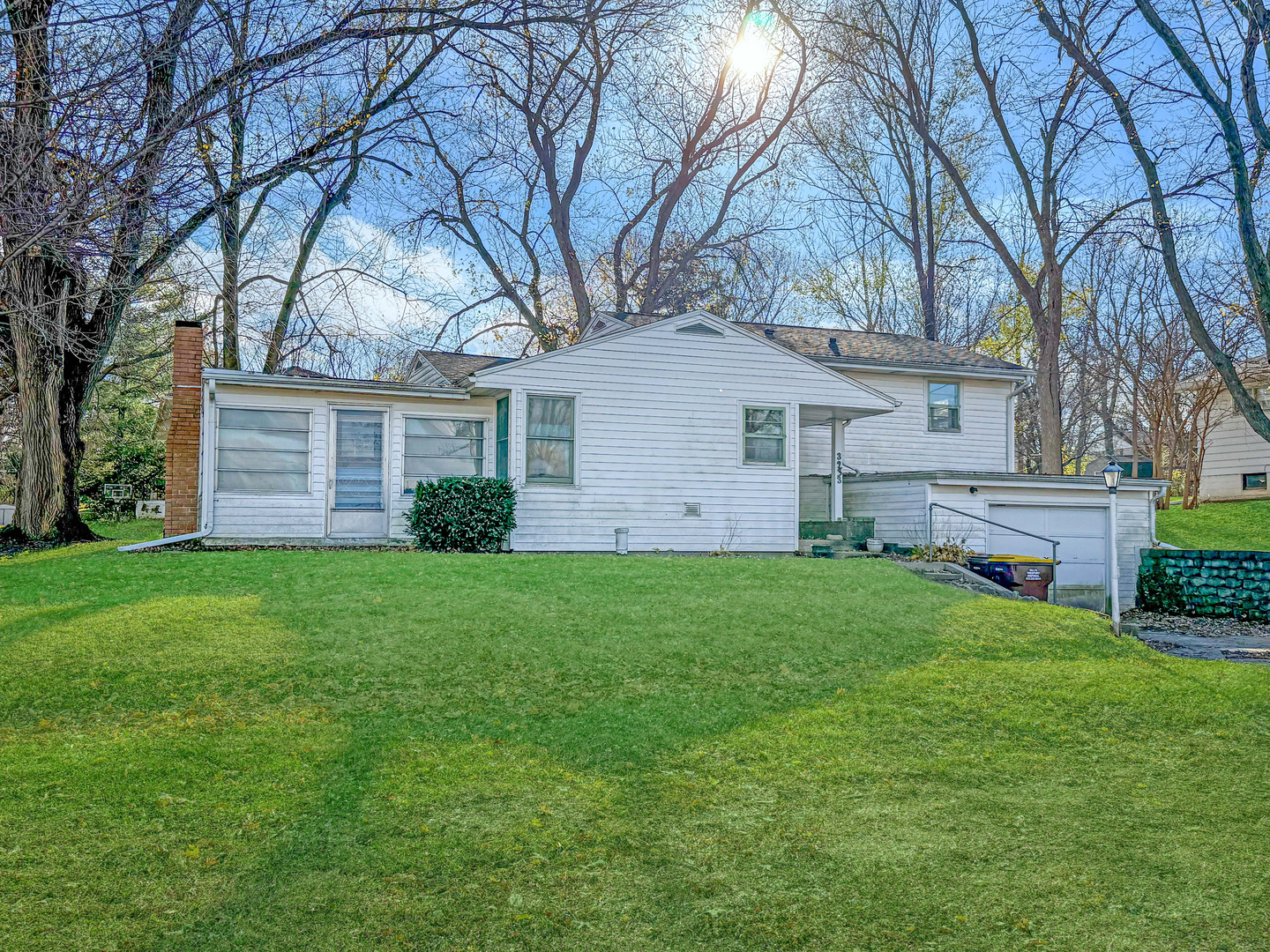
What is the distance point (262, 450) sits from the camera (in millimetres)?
14562

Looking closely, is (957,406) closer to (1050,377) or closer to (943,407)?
(943,407)

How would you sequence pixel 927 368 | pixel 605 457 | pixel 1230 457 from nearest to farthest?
pixel 605 457, pixel 927 368, pixel 1230 457

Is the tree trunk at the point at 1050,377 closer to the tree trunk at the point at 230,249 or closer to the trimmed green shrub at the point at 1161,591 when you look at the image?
the trimmed green shrub at the point at 1161,591

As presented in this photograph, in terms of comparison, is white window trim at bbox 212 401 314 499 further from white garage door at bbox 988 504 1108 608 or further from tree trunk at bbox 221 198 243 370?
white garage door at bbox 988 504 1108 608

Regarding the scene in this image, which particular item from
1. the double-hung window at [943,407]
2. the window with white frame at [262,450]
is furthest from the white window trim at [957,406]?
the window with white frame at [262,450]

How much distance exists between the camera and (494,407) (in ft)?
53.0

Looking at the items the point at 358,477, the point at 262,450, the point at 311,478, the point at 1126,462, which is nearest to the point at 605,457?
the point at 358,477

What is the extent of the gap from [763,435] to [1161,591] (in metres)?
8.35

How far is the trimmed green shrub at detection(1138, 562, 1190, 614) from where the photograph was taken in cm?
1756

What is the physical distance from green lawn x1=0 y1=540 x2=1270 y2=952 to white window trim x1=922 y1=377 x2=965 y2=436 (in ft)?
35.3

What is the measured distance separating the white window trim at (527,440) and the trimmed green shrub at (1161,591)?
11157 mm

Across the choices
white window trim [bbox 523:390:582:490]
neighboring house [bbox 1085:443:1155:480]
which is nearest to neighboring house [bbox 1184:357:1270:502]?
neighboring house [bbox 1085:443:1155:480]

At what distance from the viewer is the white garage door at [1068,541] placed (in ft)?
57.5

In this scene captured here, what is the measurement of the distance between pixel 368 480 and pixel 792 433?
7327 mm
